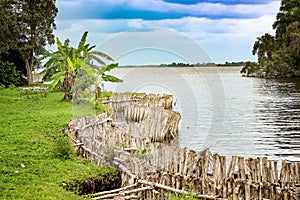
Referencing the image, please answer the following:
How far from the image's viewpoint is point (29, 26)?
32.8m

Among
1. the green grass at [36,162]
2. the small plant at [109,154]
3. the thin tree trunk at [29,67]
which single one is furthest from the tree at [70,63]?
the thin tree trunk at [29,67]

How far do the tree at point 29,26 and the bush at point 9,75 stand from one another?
1.27 metres

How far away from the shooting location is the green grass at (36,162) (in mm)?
7406

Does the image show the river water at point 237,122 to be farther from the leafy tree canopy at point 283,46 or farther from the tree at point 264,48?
the tree at point 264,48

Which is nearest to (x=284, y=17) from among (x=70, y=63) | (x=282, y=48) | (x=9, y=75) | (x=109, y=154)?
(x=282, y=48)

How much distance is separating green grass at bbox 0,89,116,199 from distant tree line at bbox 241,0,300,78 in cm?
4199

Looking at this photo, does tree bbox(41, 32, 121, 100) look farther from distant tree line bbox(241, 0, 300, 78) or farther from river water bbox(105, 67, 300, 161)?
distant tree line bbox(241, 0, 300, 78)

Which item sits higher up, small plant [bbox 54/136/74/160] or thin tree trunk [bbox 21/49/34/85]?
thin tree trunk [bbox 21/49/34/85]

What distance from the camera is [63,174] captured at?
27.7 feet

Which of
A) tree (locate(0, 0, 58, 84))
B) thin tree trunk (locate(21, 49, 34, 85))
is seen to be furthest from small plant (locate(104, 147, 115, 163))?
thin tree trunk (locate(21, 49, 34, 85))

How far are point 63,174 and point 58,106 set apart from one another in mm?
10903

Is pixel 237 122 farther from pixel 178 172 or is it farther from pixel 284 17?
pixel 284 17

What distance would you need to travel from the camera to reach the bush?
104 feet

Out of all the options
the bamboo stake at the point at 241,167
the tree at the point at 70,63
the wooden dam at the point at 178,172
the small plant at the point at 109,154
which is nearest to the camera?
the wooden dam at the point at 178,172
